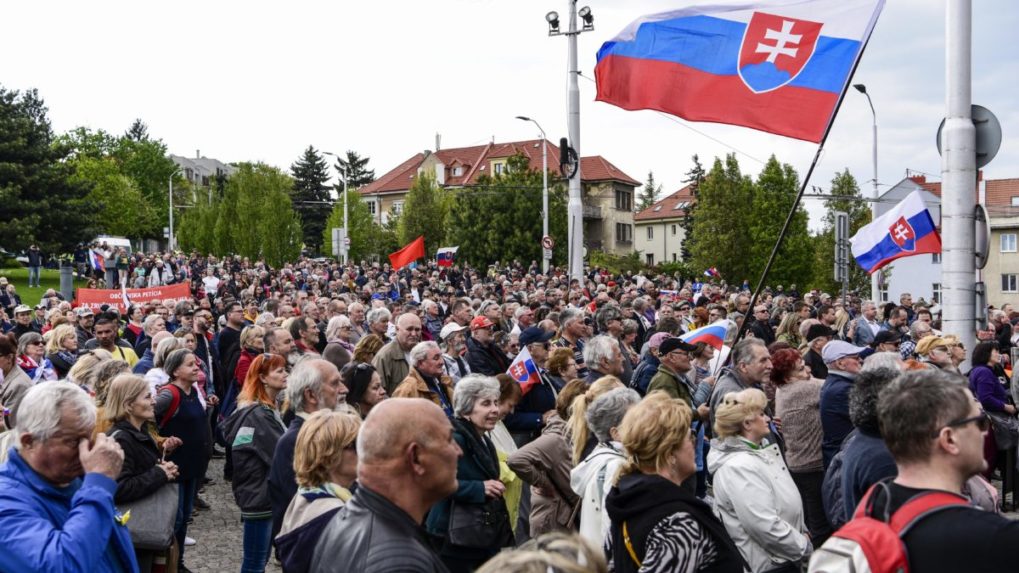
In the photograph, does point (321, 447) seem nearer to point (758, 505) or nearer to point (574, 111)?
point (758, 505)

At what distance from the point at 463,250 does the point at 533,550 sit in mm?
63393

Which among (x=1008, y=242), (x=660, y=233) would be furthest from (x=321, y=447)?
(x=660, y=233)

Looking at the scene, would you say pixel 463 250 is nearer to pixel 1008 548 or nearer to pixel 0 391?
Result: pixel 0 391

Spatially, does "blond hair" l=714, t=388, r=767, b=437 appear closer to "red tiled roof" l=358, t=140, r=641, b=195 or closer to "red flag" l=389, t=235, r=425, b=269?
"red flag" l=389, t=235, r=425, b=269

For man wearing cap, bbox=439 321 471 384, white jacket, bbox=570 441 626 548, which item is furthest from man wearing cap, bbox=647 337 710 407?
white jacket, bbox=570 441 626 548

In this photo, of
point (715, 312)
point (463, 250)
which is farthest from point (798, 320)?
point (463, 250)

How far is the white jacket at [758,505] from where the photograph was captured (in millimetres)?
4824

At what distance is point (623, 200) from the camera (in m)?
87.5

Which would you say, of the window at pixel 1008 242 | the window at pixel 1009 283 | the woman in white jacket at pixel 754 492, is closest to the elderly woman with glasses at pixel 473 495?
the woman in white jacket at pixel 754 492

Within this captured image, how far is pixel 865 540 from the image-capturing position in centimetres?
267

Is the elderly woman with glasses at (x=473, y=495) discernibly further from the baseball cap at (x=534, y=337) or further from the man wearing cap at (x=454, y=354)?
the man wearing cap at (x=454, y=354)

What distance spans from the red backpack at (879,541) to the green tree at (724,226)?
5382 cm

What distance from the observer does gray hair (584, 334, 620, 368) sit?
8078 millimetres

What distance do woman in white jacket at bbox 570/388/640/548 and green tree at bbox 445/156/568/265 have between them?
57.0 metres
